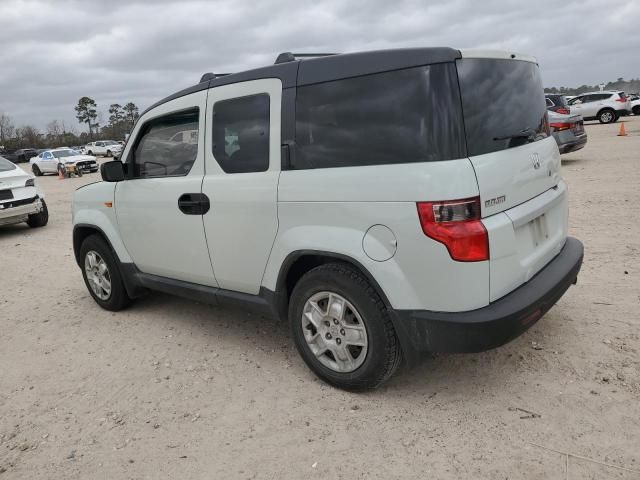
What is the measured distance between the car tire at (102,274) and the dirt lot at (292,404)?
202 millimetres

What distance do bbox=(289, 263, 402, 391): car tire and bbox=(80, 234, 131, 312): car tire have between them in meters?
2.31

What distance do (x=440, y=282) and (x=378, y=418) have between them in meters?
0.91

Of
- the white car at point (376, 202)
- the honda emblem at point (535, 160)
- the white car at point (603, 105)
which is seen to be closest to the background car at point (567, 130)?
the white car at point (376, 202)

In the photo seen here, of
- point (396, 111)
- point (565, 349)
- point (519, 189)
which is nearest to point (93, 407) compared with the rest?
point (396, 111)

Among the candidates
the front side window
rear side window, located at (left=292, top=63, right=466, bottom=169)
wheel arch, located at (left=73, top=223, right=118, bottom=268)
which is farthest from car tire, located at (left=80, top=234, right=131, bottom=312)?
rear side window, located at (left=292, top=63, right=466, bottom=169)

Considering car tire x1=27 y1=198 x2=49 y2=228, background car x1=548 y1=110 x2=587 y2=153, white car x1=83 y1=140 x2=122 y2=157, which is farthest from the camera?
white car x1=83 y1=140 x2=122 y2=157

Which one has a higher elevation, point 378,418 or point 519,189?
point 519,189

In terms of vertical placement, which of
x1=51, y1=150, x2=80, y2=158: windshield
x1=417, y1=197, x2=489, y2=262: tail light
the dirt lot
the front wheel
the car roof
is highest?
the front wheel

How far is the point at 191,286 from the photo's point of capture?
4.00 meters

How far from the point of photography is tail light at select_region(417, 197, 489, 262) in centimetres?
251

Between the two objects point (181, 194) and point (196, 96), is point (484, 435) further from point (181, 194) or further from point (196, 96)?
point (196, 96)

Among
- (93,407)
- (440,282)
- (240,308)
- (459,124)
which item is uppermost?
(459,124)

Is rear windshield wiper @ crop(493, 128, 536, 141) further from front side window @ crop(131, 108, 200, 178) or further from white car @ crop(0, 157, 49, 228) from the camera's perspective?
white car @ crop(0, 157, 49, 228)

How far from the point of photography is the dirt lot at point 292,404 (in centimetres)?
256
